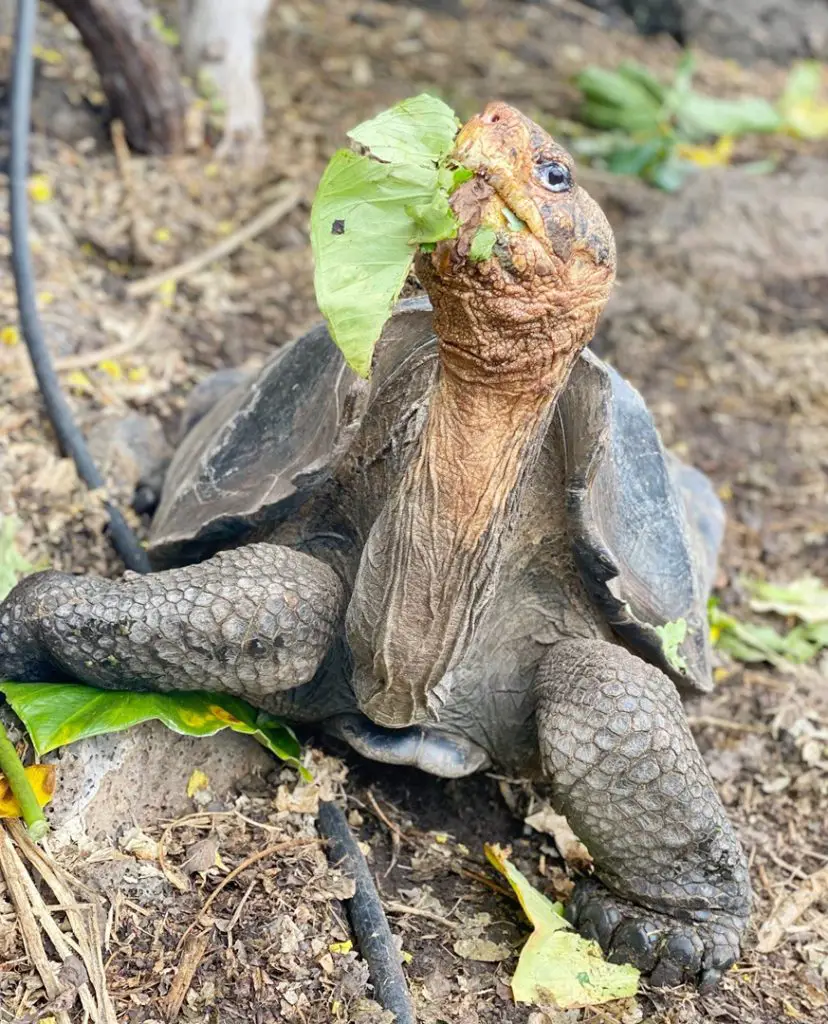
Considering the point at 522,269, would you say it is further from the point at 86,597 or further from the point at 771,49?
the point at 771,49

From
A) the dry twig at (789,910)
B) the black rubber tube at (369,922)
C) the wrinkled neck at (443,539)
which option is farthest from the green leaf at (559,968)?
the wrinkled neck at (443,539)

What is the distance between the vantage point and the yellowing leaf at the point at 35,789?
111 inches

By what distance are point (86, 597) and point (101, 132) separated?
4.36 m

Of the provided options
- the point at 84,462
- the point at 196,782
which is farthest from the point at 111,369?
the point at 196,782

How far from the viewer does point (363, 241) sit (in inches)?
86.5

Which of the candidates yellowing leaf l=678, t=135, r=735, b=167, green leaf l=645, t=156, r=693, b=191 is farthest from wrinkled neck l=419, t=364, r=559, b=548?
yellowing leaf l=678, t=135, r=735, b=167

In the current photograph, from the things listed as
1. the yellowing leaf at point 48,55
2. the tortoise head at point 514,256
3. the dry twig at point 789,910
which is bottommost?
the dry twig at point 789,910

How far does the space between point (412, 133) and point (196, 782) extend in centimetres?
177

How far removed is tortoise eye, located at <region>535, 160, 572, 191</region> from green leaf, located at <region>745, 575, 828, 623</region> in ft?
10.3

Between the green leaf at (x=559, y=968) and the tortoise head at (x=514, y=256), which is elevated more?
the tortoise head at (x=514, y=256)

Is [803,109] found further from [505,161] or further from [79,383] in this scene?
[505,161]

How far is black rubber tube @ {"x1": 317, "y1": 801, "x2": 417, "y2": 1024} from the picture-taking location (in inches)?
108

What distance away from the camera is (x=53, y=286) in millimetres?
5379

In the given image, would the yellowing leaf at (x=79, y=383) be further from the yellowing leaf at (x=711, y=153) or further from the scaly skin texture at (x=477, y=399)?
the yellowing leaf at (x=711, y=153)
